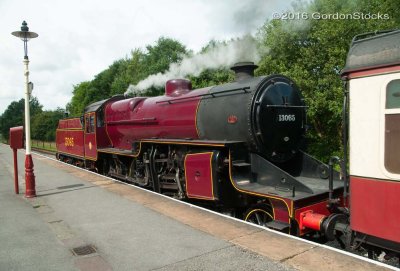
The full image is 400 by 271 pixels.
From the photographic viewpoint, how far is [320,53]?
13281 mm

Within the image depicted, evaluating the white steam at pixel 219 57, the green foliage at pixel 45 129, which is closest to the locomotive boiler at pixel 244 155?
the white steam at pixel 219 57

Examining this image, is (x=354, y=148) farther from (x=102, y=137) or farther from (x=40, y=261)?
(x=102, y=137)

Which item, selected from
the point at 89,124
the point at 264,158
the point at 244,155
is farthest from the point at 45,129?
the point at 264,158

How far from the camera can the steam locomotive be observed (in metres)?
3.96

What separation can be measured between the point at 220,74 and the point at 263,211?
12.1 metres

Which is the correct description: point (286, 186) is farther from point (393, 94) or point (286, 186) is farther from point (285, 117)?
point (393, 94)

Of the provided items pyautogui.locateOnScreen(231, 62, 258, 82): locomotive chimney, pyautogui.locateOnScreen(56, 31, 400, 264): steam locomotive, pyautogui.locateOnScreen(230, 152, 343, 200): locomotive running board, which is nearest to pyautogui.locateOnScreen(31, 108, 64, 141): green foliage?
pyautogui.locateOnScreen(56, 31, 400, 264): steam locomotive

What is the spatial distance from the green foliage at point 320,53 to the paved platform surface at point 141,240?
7.74 meters

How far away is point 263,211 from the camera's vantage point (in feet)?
20.0

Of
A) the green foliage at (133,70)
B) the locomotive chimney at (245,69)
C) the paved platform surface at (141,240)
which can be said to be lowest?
the paved platform surface at (141,240)

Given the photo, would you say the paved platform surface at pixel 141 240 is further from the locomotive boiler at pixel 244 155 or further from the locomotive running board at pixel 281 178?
the locomotive running board at pixel 281 178

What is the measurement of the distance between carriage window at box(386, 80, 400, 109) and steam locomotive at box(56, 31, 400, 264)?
51mm

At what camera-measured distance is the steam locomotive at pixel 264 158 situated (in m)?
3.96

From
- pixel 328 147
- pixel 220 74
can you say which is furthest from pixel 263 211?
pixel 220 74
